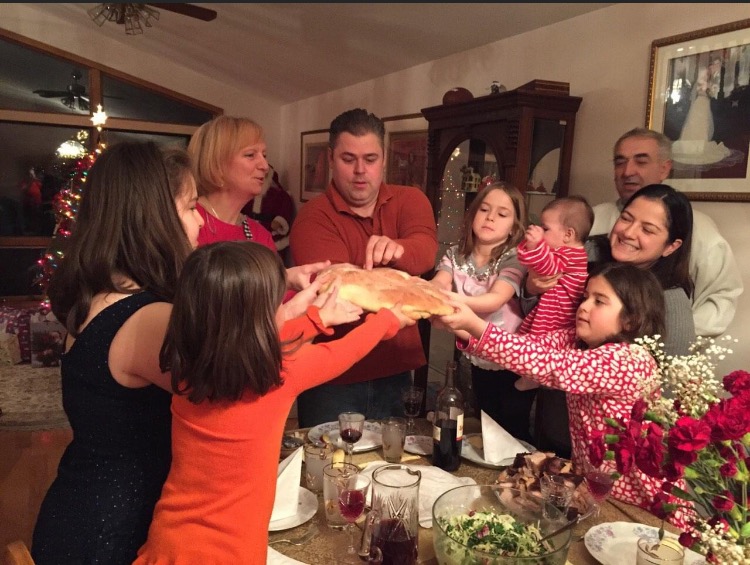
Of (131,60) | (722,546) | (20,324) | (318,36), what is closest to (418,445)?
(722,546)

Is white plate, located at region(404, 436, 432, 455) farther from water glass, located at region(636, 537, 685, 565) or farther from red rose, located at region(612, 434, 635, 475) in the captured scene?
red rose, located at region(612, 434, 635, 475)

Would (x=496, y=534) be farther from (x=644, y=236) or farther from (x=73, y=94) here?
(x=73, y=94)

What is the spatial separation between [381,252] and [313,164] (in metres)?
4.08

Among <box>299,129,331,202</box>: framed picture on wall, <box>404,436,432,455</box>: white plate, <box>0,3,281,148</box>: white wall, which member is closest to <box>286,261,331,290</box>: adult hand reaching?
<box>404,436,432,455</box>: white plate

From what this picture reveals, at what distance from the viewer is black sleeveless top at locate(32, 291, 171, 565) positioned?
1.13 meters

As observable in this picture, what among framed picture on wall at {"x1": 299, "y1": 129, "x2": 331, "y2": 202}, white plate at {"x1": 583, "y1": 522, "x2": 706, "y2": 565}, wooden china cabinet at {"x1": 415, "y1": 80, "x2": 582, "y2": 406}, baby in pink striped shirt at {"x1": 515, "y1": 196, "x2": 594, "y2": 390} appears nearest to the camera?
white plate at {"x1": 583, "y1": 522, "x2": 706, "y2": 565}

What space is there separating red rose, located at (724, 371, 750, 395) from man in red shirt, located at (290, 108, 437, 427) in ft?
3.61

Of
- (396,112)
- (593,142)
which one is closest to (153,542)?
(593,142)

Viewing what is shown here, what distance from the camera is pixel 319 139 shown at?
17.9ft

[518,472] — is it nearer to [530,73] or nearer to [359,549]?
[359,549]

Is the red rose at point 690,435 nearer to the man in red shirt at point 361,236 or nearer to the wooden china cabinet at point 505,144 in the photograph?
the man in red shirt at point 361,236

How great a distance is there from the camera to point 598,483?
1.19 meters

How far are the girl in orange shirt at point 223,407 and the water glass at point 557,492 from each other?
1.82 ft

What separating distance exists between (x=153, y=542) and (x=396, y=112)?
3642mm
